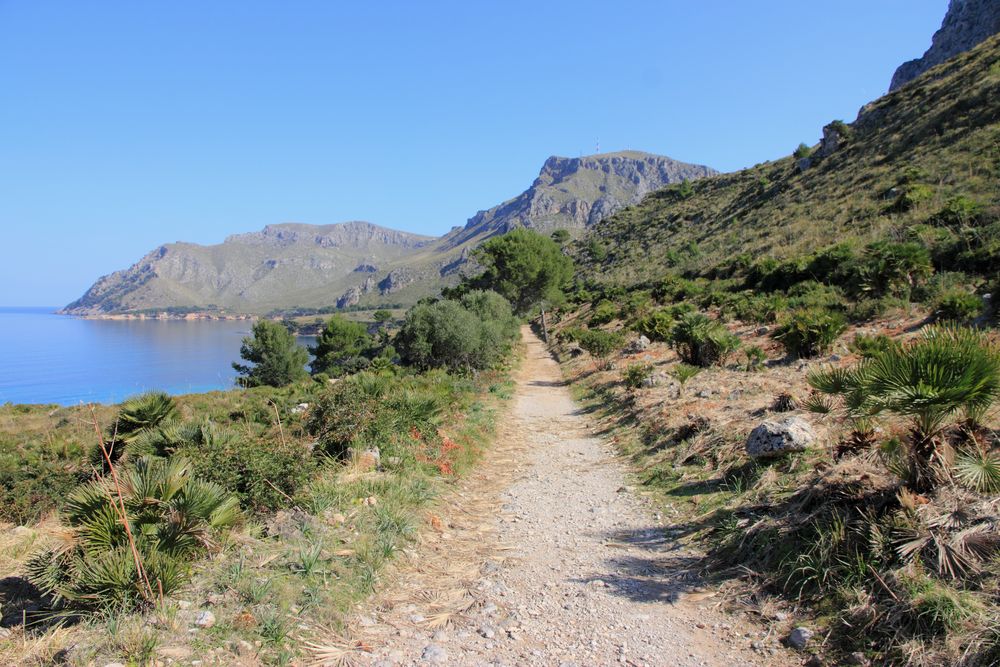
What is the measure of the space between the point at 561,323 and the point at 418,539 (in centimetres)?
3938

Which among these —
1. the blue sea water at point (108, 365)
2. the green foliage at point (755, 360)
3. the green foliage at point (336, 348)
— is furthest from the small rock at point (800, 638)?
the green foliage at point (336, 348)

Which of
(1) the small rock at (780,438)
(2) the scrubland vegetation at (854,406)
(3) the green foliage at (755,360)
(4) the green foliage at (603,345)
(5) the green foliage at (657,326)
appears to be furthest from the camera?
(4) the green foliage at (603,345)

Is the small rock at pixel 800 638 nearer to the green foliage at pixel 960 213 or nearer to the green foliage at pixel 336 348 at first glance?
the green foliage at pixel 960 213

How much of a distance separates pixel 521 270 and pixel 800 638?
1677 inches

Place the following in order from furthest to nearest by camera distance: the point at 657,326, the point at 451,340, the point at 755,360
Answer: the point at 451,340, the point at 657,326, the point at 755,360

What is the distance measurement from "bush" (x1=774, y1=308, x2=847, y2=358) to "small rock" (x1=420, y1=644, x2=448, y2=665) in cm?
1099

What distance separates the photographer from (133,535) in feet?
12.9

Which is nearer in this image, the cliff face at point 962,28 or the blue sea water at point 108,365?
the cliff face at point 962,28

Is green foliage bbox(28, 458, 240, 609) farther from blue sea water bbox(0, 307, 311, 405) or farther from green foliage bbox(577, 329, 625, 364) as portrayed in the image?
blue sea water bbox(0, 307, 311, 405)

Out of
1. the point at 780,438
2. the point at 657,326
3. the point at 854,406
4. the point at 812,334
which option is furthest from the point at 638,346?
the point at 854,406

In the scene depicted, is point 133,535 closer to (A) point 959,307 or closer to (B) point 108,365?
(A) point 959,307

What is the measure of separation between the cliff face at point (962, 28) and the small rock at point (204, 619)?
242 ft

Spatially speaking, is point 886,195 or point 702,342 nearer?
point 702,342

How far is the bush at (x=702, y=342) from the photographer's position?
13.6 m
